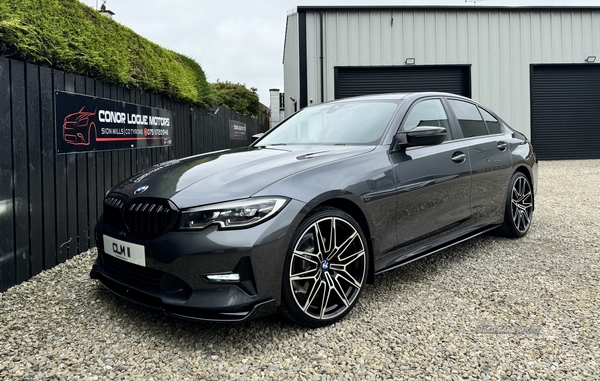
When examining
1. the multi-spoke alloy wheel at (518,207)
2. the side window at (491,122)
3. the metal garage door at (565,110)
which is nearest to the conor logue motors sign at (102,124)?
the side window at (491,122)

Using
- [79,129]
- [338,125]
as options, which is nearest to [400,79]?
[338,125]

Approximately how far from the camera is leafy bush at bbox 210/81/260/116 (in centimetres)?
1644

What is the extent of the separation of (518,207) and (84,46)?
15.1 ft

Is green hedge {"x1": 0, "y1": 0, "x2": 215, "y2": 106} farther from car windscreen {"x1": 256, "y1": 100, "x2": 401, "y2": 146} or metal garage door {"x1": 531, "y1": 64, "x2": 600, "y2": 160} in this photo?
metal garage door {"x1": 531, "y1": 64, "x2": 600, "y2": 160}

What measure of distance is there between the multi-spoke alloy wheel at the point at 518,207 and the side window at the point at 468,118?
66cm

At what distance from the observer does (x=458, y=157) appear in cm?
359

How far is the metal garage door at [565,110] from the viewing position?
13.8 meters

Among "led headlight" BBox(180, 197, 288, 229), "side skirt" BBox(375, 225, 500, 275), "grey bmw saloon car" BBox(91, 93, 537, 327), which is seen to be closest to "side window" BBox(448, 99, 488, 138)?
"grey bmw saloon car" BBox(91, 93, 537, 327)

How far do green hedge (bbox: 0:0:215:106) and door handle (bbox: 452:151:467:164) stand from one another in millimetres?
3455

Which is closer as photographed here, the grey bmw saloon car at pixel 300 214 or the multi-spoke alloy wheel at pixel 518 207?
the grey bmw saloon car at pixel 300 214

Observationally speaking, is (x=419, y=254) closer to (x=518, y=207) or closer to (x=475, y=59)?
(x=518, y=207)

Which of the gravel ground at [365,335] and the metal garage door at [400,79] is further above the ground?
the metal garage door at [400,79]

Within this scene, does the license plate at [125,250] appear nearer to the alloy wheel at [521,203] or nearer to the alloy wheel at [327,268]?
the alloy wheel at [327,268]

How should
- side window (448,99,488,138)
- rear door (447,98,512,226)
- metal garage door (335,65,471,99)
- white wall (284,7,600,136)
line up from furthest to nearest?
metal garage door (335,65,471,99)
white wall (284,7,600,136)
side window (448,99,488,138)
rear door (447,98,512,226)
